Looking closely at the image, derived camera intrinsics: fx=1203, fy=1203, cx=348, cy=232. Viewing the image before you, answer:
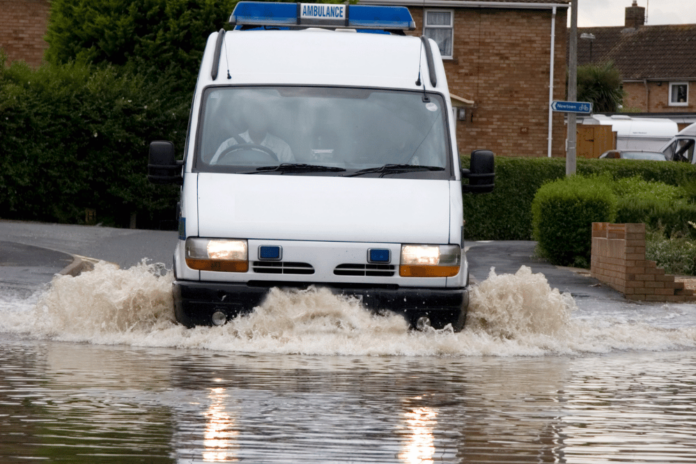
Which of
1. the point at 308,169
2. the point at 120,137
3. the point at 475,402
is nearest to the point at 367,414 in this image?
the point at 475,402

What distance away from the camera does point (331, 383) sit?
23.2 ft

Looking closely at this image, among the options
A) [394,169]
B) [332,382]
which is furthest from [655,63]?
[332,382]

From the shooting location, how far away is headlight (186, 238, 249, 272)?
8.70 metres

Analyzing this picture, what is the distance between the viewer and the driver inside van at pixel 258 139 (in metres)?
9.46

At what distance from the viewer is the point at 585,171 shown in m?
26.4

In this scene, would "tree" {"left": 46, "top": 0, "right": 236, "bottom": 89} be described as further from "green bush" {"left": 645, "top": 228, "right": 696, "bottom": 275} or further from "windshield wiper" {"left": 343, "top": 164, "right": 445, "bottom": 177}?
"windshield wiper" {"left": 343, "top": 164, "right": 445, "bottom": 177}

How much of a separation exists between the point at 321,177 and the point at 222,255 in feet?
3.32

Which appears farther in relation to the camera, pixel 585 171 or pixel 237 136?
pixel 585 171

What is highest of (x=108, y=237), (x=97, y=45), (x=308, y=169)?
(x=97, y=45)

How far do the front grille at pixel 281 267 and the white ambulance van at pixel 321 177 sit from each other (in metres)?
0.01

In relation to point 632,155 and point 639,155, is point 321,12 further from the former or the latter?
point 639,155

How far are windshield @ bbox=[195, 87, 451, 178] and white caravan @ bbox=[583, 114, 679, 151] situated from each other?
3538 centimetres

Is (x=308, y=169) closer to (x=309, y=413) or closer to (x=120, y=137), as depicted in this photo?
(x=309, y=413)

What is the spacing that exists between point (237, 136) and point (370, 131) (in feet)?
3.47
